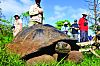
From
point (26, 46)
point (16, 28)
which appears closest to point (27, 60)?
point (26, 46)

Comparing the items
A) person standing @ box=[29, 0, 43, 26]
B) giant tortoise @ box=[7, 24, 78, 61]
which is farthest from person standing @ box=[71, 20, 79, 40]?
giant tortoise @ box=[7, 24, 78, 61]

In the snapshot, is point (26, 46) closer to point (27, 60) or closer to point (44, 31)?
point (27, 60)

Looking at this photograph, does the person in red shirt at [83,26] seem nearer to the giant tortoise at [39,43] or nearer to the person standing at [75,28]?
the person standing at [75,28]

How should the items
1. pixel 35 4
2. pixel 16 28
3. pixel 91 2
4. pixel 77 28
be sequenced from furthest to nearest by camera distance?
1. pixel 91 2
2. pixel 77 28
3. pixel 16 28
4. pixel 35 4

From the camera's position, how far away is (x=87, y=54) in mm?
10555

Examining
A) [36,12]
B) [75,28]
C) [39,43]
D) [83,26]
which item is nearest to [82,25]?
[83,26]

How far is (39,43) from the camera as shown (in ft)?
23.9

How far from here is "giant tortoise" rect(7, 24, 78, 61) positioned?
712 cm

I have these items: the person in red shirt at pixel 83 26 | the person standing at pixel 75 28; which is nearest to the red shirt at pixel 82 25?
the person in red shirt at pixel 83 26

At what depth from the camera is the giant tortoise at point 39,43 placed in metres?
7.12

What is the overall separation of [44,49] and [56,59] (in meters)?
0.40

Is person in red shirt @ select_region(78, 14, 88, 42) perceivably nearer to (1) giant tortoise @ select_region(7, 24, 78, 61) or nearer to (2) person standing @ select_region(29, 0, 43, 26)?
(2) person standing @ select_region(29, 0, 43, 26)

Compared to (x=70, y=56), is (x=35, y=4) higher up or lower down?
higher up

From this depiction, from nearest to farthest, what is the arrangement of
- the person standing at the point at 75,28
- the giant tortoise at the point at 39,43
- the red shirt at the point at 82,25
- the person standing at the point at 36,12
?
the giant tortoise at the point at 39,43, the person standing at the point at 36,12, the red shirt at the point at 82,25, the person standing at the point at 75,28
